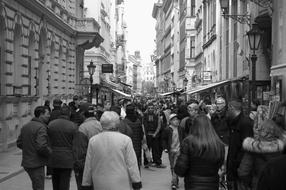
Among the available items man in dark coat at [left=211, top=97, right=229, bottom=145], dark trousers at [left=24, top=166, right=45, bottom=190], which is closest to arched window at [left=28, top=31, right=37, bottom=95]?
man in dark coat at [left=211, top=97, right=229, bottom=145]

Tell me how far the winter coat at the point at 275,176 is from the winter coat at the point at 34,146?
598 centimetres

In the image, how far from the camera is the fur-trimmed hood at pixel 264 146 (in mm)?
5812

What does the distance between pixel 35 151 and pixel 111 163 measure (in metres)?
3.02

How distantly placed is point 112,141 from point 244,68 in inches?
1002

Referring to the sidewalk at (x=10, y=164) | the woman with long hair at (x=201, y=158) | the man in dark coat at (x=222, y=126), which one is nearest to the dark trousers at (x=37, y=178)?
the woman with long hair at (x=201, y=158)

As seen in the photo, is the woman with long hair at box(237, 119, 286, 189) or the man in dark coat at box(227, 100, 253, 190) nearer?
the woman with long hair at box(237, 119, 286, 189)

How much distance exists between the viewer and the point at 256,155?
A: 244 inches

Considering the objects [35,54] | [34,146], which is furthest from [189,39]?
[34,146]

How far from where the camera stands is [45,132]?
8.82 metres

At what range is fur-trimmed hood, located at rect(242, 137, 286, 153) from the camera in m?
5.81

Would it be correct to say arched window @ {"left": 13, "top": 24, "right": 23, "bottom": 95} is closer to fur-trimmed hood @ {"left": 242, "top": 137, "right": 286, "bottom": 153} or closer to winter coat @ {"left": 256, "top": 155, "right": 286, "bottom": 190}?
fur-trimmed hood @ {"left": 242, "top": 137, "right": 286, "bottom": 153}

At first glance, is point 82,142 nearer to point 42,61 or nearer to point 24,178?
point 24,178

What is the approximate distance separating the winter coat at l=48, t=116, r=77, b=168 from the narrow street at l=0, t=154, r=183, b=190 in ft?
10.3

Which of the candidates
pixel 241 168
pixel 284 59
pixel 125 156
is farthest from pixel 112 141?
pixel 284 59
